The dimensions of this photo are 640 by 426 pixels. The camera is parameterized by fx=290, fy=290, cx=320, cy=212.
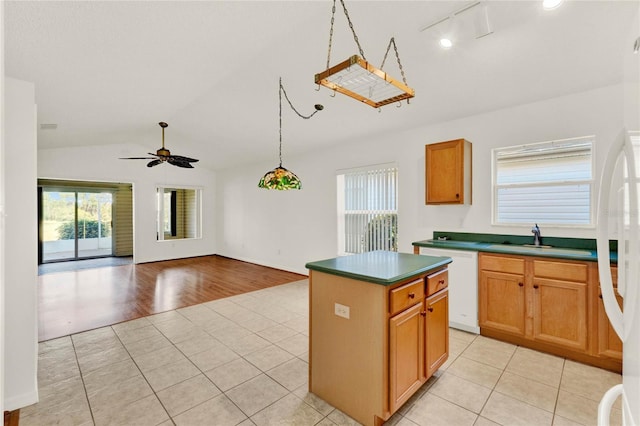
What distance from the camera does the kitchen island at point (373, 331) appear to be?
5.70 ft

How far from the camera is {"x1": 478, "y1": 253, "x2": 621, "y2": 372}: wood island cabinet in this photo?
2.45 m

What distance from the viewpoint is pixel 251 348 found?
287 centimetres

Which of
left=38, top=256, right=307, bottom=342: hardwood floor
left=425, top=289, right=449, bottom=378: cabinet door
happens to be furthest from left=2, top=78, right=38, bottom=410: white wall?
left=425, top=289, right=449, bottom=378: cabinet door

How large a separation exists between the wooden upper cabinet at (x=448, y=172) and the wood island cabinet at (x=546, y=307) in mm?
840

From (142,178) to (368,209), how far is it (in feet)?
19.2

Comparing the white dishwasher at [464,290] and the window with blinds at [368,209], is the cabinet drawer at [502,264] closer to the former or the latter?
the white dishwasher at [464,290]

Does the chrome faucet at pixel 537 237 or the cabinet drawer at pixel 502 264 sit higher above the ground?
the chrome faucet at pixel 537 237

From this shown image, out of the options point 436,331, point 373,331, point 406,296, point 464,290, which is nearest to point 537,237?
point 464,290

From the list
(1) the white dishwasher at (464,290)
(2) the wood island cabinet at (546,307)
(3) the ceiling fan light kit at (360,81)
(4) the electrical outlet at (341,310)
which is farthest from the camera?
(1) the white dishwasher at (464,290)

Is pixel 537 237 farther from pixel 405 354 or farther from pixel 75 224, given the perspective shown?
pixel 75 224

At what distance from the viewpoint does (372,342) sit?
176 centimetres

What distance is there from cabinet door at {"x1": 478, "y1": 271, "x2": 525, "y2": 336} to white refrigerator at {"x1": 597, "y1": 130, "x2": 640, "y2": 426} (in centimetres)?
216

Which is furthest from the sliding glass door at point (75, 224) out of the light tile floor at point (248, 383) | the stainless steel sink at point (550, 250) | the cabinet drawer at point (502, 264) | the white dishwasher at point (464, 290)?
the stainless steel sink at point (550, 250)

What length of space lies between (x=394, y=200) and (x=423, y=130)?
43.4 inches
